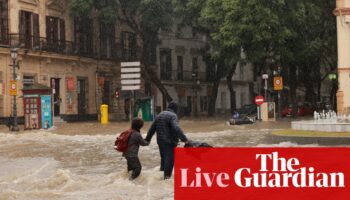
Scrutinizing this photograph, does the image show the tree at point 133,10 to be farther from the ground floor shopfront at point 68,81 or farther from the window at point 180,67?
the window at point 180,67

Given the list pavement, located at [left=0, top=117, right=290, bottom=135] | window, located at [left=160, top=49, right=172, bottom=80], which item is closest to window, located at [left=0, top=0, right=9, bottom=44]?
pavement, located at [left=0, top=117, right=290, bottom=135]

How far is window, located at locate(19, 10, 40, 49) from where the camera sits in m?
41.4

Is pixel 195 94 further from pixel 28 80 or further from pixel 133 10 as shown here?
pixel 28 80

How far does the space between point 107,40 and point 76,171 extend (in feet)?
121

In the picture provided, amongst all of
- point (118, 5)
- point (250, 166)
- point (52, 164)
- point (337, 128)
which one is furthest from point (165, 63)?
point (250, 166)

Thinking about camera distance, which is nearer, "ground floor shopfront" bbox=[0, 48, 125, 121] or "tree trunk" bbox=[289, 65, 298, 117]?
"ground floor shopfront" bbox=[0, 48, 125, 121]

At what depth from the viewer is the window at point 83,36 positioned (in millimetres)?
47419

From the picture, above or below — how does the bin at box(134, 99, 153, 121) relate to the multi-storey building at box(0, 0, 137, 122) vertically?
below

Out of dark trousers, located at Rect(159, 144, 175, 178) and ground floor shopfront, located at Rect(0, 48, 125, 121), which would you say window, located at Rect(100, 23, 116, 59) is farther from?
dark trousers, located at Rect(159, 144, 175, 178)

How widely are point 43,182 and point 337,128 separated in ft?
38.1

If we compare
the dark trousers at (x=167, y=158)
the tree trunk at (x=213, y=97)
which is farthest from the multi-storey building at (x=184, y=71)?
the dark trousers at (x=167, y=158)

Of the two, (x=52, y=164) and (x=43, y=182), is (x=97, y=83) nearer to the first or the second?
(x=52, y=164)

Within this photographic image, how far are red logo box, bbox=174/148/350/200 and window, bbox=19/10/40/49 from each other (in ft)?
119

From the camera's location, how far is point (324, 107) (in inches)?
2596
